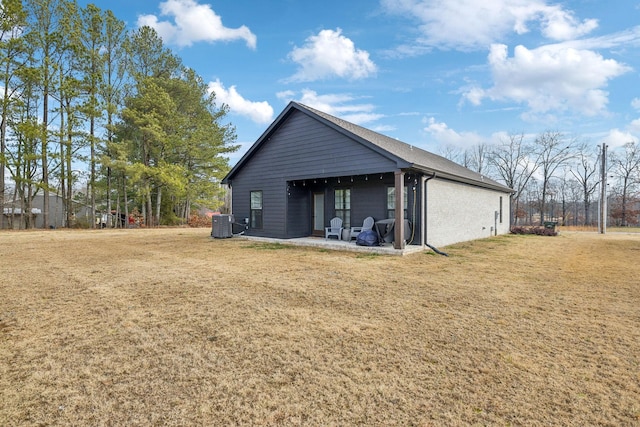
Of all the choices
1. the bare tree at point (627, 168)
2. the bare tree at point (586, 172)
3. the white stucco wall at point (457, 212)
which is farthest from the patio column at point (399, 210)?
the bare tree at point (627, 168)

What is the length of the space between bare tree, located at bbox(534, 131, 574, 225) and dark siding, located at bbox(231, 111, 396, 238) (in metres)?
27.6

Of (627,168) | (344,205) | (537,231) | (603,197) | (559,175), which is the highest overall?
(627,168)

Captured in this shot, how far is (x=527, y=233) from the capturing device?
16.2 m

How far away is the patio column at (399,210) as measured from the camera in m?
8.15

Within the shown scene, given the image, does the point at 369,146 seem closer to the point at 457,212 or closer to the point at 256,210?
the point at 457,212

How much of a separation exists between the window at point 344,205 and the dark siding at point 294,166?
34cm

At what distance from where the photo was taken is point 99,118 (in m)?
19.0

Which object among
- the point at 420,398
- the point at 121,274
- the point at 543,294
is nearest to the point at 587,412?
the point at 420,398

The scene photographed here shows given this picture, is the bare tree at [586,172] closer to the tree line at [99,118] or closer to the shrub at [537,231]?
the shrub at [537,231]

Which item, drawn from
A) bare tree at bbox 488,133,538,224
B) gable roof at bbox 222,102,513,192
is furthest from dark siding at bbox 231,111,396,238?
bare tree at bbox 488,133,538,224

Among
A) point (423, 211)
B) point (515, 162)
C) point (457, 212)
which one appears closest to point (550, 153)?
point (515, 162)

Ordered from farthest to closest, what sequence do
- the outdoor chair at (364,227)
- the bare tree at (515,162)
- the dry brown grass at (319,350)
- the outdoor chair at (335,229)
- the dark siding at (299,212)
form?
the bare tree at (515,162)
the dark siding at (299,212)
the outdoor chair at (335,229)
the outdoor chair at (364,227)
the dry brown grass at (319,350)

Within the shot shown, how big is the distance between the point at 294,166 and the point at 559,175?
31.4m

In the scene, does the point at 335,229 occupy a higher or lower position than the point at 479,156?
lower
